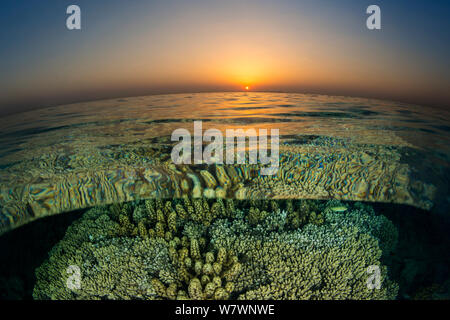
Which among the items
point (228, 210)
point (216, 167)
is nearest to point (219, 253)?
point (228, 210)

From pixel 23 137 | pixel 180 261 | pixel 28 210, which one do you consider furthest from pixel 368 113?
pixel 23 137

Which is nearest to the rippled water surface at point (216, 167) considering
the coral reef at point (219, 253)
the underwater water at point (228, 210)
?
the underwater water at point (228, 210)

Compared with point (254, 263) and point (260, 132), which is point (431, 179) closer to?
point (260, 132)

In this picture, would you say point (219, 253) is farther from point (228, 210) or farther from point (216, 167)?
point (216, 167)

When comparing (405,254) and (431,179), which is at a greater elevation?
(431,179)

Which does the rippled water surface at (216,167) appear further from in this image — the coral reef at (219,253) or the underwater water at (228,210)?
the coral reef at (219,253)
